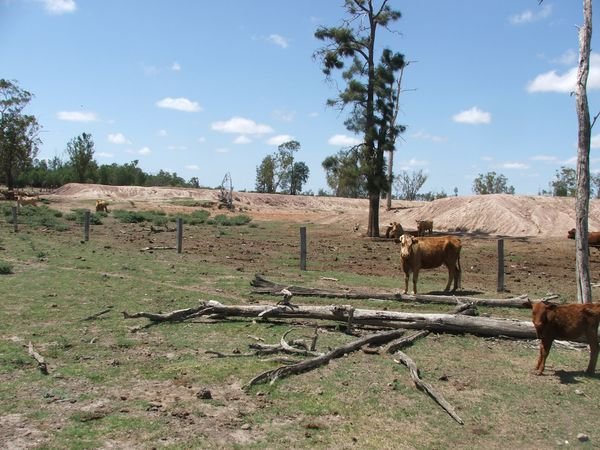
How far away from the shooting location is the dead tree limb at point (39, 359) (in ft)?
24.0

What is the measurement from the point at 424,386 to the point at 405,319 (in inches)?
108

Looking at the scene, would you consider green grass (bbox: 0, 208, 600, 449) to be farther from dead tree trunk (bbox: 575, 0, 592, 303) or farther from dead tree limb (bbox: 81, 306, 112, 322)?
dead tree trunk (bbox: 575, 0, 592, 303)

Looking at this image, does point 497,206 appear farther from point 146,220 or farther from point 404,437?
point 404,437

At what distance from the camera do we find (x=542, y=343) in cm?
786

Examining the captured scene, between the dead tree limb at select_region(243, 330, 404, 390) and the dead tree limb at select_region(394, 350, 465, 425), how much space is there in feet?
1.91

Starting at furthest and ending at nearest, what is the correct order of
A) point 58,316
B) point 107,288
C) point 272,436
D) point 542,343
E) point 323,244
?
point 323,244
point 107,288
point 58,316
point 542,343
point 272,436

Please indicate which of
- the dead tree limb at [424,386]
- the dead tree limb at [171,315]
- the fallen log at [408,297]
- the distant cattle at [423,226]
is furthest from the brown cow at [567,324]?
the distant cattle at [423,226]

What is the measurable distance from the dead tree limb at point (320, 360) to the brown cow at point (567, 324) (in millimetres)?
2141

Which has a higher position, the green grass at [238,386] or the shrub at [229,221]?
the shrub at [229,221]

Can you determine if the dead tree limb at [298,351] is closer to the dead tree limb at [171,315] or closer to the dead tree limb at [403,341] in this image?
the dead tree limb at [403,341]

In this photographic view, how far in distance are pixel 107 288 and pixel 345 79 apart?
22.1 m

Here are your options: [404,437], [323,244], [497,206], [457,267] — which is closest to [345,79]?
[323,244]

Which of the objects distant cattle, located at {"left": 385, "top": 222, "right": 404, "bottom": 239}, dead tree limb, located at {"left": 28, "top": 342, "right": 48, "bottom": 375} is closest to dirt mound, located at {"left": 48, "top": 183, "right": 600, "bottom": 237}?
distant cattle, located at {"left": 385, "top": 222, "right": 404, "bottom": 239}

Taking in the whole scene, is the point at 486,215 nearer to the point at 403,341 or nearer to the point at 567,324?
the point at 403,341
